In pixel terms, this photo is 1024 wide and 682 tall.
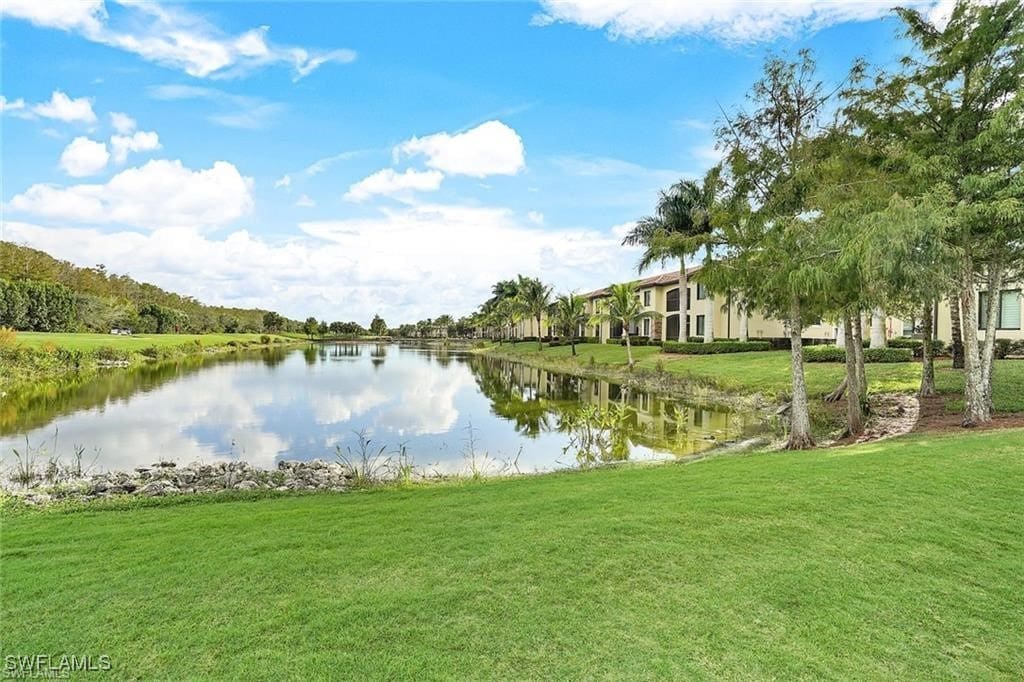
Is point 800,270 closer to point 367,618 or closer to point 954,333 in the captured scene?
point 367,618

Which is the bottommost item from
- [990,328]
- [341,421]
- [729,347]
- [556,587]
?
[341,421]

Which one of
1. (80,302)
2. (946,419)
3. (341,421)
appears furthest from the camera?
(80,302)

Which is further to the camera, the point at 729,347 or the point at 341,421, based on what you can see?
the point at 729,347

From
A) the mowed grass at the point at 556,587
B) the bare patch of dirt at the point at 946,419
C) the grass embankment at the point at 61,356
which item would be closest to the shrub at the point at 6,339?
the grass embankment at the point at 61,356

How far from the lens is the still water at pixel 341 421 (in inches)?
543

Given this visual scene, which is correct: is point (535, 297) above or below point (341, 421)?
above

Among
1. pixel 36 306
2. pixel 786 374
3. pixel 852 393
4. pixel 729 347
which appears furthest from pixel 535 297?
pixel 36 306

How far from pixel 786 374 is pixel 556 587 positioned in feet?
72.7

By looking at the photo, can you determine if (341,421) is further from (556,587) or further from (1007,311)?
(1007,311)

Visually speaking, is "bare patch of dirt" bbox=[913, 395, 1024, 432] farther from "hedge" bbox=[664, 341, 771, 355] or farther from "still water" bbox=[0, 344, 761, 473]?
"hedge" bbox=[664, 341, 771, 355]

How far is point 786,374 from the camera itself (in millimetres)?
23141

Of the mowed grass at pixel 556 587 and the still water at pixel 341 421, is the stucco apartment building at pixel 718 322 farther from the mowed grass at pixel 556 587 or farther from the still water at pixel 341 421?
the mowed grass at pixel 556 587

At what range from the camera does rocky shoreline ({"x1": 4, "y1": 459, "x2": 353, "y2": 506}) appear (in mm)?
9219

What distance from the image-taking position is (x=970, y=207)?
10.5 meters
